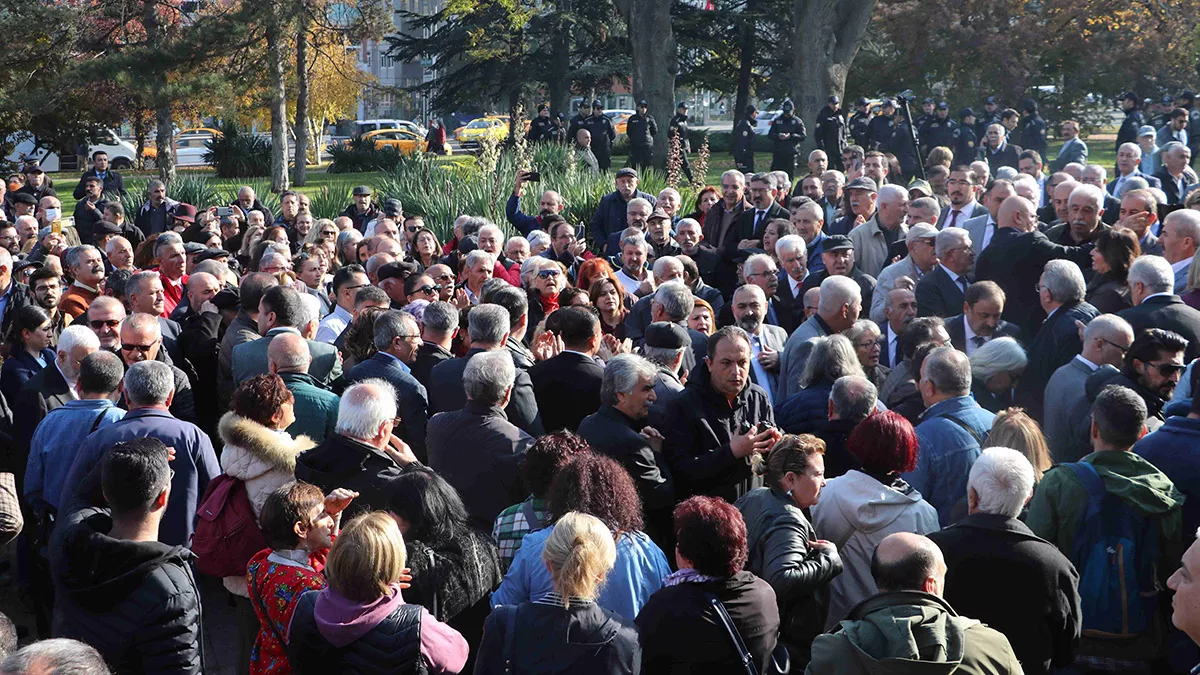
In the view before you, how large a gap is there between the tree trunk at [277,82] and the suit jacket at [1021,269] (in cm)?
1933

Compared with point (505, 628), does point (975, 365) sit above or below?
above

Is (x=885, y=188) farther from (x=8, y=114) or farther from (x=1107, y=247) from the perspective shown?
(x=8, y=114)

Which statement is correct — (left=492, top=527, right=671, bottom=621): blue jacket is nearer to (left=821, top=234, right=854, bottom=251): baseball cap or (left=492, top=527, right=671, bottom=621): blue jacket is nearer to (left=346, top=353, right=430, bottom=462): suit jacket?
(left=346, top=353, right=430, bottom=462): suit jacket

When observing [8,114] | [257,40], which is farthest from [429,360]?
[8,114]

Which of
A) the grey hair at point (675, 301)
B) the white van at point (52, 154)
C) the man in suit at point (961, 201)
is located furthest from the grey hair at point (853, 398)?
the white van at point (52, 154)

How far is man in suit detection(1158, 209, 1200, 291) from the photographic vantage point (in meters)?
7.80

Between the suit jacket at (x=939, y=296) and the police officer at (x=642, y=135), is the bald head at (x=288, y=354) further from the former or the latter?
the police officer at (x=642, y=135)

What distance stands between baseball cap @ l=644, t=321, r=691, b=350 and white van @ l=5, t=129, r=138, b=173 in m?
28.4

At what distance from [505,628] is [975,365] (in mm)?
3452

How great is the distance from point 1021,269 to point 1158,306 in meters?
1.62

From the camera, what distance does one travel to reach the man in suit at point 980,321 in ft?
22.7

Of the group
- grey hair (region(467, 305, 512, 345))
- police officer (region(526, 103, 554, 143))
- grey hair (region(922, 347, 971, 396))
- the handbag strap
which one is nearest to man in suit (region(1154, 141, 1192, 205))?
grey hair (region(922, 347, 971, 396))

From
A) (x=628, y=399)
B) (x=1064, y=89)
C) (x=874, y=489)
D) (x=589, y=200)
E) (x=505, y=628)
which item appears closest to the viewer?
(x=505, y=628)

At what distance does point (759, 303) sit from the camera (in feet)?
24.7
